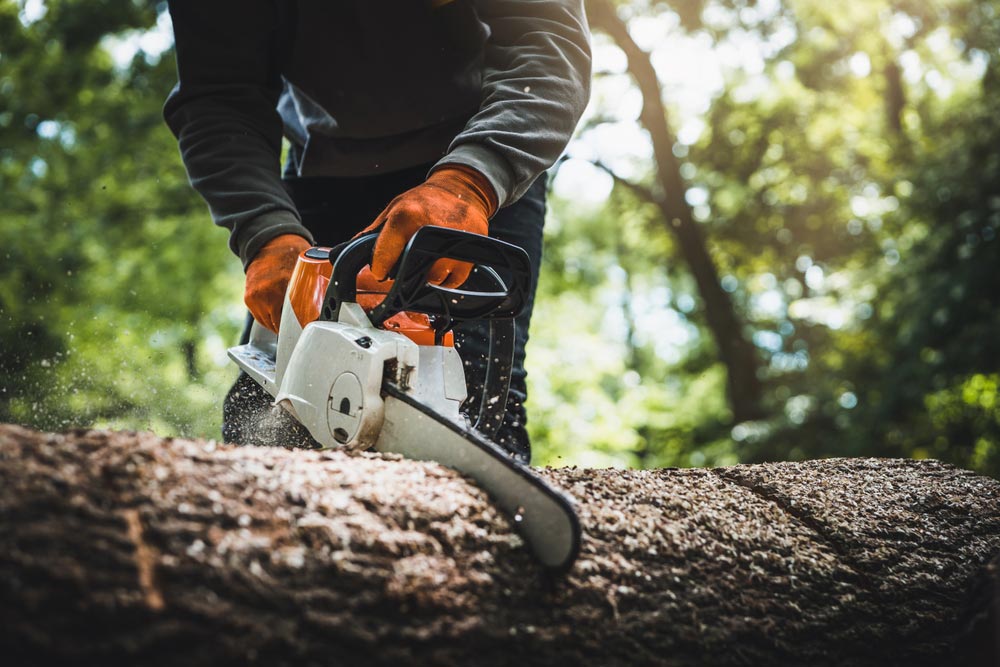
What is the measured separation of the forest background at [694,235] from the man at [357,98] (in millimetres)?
1408

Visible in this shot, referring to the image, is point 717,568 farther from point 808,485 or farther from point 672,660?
point 808,485

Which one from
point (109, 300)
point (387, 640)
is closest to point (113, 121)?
point (109, 300)

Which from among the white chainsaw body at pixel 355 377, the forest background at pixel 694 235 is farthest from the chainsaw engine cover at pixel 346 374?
the forest background at pixel 694 235

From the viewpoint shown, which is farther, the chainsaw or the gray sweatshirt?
the gray sweatshirt

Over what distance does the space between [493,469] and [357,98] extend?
1487mm

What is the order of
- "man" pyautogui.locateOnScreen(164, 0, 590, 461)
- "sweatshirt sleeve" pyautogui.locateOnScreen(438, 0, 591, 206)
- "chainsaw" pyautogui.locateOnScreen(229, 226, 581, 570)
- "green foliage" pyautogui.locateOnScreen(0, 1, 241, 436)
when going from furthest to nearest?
"green foliage" pyautogui.locateOnScreen(0, 1, 241, 436)
"man" pyautogui.locateOnScreen(164, 0, 590, 461)
"sweatshirt sleeve" pyautogui.locateOnScreen(438, 0, 591, 206)
"chainsaw" pyautogui.locateOnScreen(229, 226, 581, 570)

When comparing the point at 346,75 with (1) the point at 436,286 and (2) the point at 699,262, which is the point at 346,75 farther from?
(2) the point at 699,262

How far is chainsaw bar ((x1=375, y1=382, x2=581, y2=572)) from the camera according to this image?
40.3 inches

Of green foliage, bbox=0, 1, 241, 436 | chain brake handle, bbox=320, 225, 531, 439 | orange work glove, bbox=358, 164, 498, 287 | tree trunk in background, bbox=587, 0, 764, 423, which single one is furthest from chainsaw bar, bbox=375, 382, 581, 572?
tree trunk in background, bbox=587, 0, 764, 423

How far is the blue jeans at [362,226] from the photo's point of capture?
2088 millimetres

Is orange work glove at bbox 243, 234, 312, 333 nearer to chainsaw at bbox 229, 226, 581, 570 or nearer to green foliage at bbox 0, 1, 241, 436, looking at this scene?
chainsaw at bbox 229, 226, 581, 570

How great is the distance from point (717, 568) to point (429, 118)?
5.15 ft

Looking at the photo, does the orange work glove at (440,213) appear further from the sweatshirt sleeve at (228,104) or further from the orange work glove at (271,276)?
the sweatshirt sleeve at (228,104)

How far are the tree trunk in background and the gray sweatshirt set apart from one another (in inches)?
262
